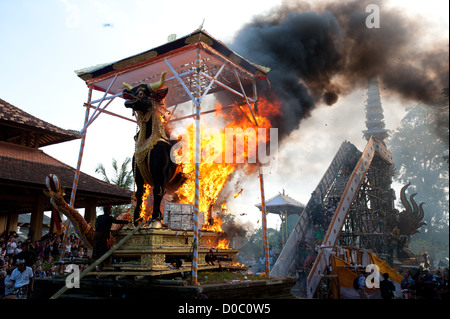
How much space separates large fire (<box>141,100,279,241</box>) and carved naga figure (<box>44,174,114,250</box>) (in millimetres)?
2922

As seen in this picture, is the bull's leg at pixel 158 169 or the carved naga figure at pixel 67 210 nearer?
the carved naga figure at pixel 67 210

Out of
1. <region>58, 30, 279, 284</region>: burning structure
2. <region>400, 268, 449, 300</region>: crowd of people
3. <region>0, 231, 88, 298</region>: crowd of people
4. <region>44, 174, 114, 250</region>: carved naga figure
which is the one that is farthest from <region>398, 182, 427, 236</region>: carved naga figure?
<region>44, 174, 114, 250</region>: carved naga figure

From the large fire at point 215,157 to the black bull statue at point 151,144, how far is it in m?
Answer: 0.94

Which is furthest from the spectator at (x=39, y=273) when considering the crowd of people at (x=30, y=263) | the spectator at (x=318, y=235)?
the spectator at (x=318, y=235)

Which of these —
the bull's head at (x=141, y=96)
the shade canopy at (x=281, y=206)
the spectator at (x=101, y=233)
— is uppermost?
the bull's head at (x=141, y=96)

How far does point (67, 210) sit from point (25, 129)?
42.6ft

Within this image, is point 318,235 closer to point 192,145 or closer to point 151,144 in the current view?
point 192,145

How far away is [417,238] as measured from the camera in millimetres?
49344

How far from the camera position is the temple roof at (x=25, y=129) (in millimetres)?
17438

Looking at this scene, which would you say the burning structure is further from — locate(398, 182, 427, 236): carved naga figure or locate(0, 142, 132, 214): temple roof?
locate(398, 182, 427, 236): carved naga figure

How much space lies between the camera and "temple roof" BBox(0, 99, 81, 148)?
57.2 feet

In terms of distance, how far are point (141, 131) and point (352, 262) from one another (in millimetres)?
11058

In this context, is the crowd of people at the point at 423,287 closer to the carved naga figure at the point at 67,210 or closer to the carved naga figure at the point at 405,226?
the carved naga figure at the point at 405,226
